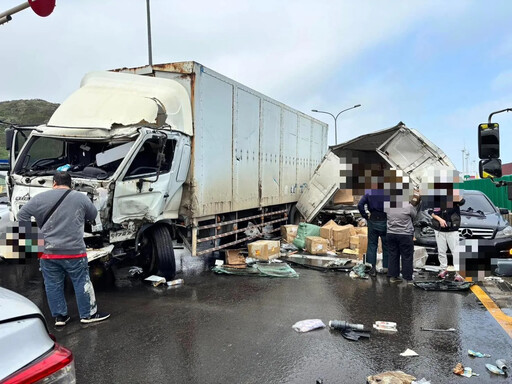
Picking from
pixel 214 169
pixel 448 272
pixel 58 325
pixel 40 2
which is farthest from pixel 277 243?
pixel 40 2

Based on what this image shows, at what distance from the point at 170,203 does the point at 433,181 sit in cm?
453

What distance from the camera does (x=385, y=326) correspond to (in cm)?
465

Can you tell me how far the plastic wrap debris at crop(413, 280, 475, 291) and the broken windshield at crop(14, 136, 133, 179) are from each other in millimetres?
5017

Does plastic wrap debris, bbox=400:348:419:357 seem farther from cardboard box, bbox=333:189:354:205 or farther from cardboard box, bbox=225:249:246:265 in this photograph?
cardboard box, bbox=333:189:354:205

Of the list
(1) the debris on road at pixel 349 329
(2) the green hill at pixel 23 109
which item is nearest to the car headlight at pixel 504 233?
(1) the debris on road at pixel 349 329

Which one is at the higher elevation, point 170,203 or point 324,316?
point 170,203

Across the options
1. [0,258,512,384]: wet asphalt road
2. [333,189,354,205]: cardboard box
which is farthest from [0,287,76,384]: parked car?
[333,189,354,205]: cardboard box

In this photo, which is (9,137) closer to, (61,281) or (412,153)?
(61,281)

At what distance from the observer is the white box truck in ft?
19.1

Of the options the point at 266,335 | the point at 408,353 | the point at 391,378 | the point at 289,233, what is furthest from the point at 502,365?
the point at 289,233

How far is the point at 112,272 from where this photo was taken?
7.46 metres

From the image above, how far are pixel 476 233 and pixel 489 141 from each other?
3267 mm

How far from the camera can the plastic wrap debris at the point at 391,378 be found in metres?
3.30

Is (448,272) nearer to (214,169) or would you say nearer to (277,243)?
(277,243)
